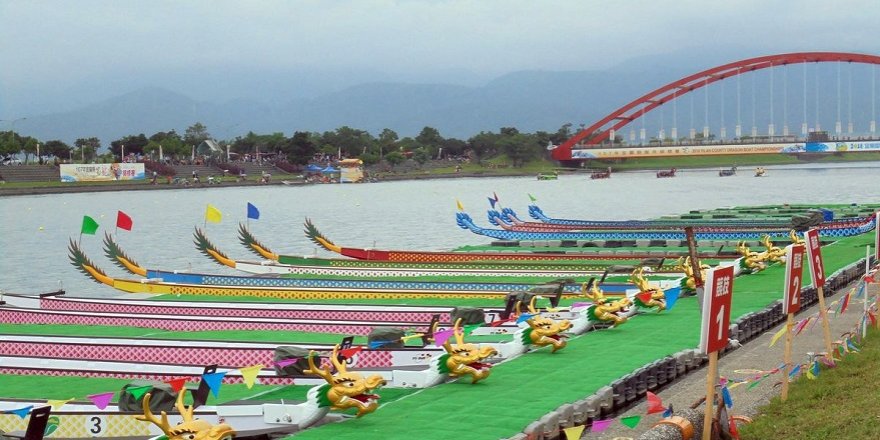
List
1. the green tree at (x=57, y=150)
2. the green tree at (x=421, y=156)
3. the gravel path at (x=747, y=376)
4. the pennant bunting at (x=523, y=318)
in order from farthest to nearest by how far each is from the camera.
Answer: the green tree at (x=421, y=156)
the green tree at (x=57, y=150)
the pennant bunting at (x=523, y=318)
the gravel path at (x=747, y=376)

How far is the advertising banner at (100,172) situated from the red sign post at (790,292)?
95960 mm

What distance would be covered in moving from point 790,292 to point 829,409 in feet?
3.98

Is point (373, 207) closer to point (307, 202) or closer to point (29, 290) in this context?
point (307, 202)

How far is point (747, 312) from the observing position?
16.6m

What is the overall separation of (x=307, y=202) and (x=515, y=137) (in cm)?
6847

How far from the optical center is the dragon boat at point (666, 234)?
3297cm

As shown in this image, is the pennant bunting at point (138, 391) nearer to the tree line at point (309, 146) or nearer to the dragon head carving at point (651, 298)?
the dragon head carving at point (651, 298)

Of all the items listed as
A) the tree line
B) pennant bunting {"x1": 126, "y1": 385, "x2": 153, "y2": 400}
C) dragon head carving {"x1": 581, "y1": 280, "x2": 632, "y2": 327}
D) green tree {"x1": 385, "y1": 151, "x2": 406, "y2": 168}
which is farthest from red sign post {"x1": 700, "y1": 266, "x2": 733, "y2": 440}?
green tree {"x1": 385, "y1": 151, "x2": 406, "y2": 168}

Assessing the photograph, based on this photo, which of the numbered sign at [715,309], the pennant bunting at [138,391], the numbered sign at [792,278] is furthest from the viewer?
the pennant bunting at [138,391]

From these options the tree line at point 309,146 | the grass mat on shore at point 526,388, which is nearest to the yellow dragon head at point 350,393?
the grass mat on shore at point 526,388

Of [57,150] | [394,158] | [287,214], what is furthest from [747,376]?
[394,158]

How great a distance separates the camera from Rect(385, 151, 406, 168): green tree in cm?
14212

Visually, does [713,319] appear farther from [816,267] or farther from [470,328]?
[470,328]

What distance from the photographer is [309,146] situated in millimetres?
132750
